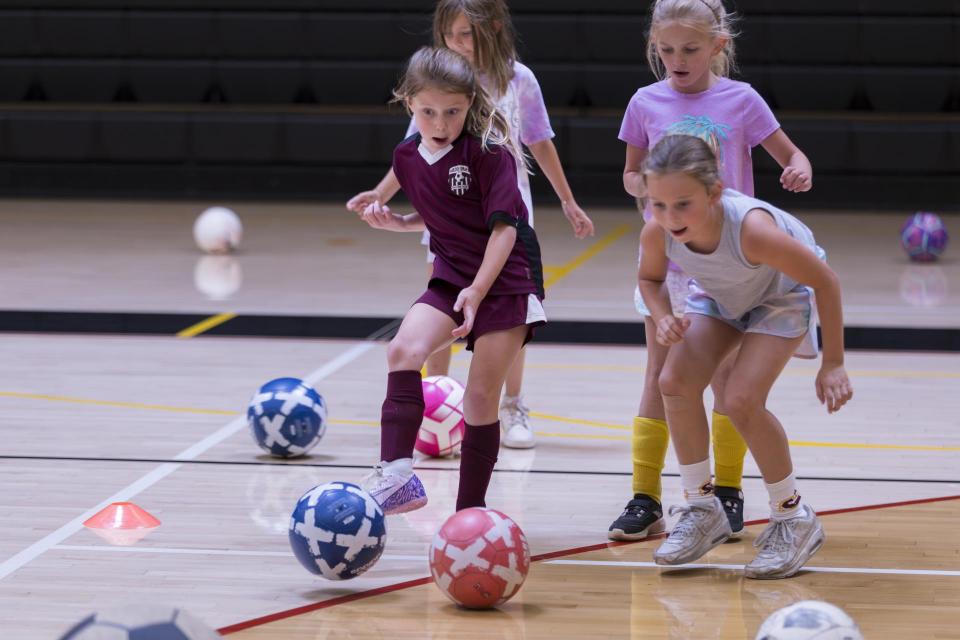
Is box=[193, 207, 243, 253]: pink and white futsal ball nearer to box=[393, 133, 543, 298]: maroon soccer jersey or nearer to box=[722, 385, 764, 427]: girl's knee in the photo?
box=[393, 133, 543, 298]: maroon soccer jersey

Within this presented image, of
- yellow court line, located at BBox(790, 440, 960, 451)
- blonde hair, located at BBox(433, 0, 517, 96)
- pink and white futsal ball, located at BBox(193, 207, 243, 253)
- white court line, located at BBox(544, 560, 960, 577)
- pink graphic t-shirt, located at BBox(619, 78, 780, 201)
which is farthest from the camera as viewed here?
pink and white futsal ball, located at BBox(193, 207, 243, 253)

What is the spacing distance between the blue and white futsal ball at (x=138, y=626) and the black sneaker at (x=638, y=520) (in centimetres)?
145

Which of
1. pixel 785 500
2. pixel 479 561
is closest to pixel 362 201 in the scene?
pixel 479 561

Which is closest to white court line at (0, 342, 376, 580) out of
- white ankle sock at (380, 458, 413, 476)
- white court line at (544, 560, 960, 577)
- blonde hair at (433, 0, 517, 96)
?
white ankle sock at (380, 458, 413, 476)

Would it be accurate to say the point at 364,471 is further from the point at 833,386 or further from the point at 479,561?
the point at 833,386

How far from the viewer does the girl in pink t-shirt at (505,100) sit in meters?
3.98

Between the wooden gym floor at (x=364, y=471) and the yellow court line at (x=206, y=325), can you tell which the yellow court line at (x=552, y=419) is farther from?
the yellow court line at (x=206, y=325)

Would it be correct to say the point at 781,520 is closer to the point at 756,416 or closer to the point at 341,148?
the point at 756,416

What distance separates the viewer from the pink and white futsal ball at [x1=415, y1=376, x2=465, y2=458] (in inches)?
170

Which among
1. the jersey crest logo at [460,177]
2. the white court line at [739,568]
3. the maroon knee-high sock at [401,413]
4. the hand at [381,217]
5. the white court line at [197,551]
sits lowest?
the white court line at [739,568]

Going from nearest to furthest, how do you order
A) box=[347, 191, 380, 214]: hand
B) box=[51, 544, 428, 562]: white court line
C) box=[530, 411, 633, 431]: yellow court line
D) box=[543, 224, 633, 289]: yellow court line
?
1. box=[51, 544, 428, 562]: white court line
2. box=[347, 191, 380, 214]: hand
3. box=[530, 411, 633, 431]: yellow court line
4. box=[543, 224, 633, 289]: yellow court line

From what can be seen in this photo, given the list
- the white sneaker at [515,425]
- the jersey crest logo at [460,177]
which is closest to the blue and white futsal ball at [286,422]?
the white sneaker at [515,425]

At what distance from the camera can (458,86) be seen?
339cm

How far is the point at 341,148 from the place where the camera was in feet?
37.9
